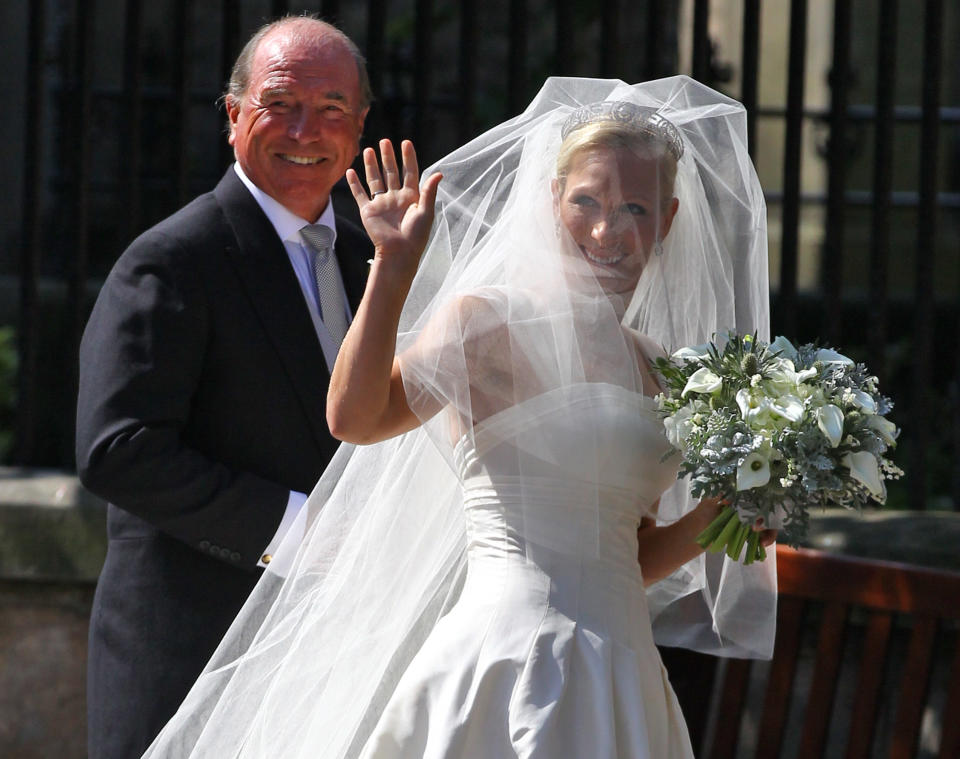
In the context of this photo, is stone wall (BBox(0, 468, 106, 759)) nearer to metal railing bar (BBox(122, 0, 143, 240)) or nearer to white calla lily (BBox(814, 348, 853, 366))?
metal railing bar (BBox(122, 0, 143, 240))

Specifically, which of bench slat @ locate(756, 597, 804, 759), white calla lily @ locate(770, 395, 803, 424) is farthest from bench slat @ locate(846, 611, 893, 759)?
white calla lily @ locate(770, 395, 803, 424)

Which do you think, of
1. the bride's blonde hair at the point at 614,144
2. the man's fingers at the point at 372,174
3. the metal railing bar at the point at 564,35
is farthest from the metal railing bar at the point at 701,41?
the man's fingers at the point at 372,174

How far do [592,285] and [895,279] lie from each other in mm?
7224

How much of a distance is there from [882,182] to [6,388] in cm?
402

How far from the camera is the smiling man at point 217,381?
2963 millimetres

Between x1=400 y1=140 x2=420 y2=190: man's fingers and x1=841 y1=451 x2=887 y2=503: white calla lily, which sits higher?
x1=400 y1=140 x2=420 y2=190: man's fingers

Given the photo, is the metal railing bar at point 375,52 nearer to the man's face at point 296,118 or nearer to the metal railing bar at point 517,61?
the metal railing bar at point 517,61

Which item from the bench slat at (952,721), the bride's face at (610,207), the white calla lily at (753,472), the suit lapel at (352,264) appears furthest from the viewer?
the bench slat at (952,721)

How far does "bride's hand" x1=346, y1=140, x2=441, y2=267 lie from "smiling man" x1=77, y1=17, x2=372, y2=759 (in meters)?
0.60

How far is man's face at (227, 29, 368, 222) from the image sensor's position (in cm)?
322

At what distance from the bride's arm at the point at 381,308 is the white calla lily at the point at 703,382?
0.54 m

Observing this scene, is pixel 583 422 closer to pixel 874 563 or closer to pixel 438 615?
pixel 438 615

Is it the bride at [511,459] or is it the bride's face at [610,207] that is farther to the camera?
the bride's face at [610,207]

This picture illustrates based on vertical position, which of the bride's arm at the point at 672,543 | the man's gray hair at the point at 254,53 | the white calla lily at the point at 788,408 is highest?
the man's gray hair at the point at 254,53
